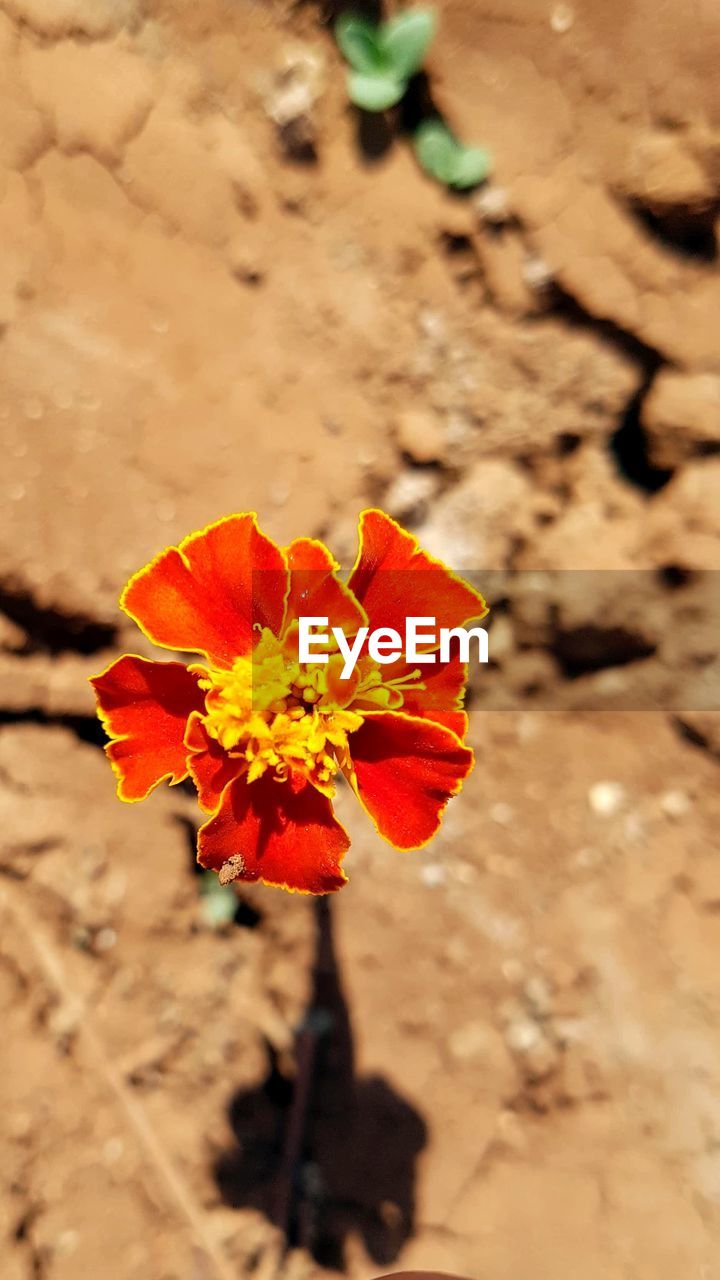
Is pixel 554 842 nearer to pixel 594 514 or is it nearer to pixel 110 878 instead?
pixel 594 514

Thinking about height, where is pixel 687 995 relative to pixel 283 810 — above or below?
below

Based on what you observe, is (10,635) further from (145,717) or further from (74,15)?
(74,15)

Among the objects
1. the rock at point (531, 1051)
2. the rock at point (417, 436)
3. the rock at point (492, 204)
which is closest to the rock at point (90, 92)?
the rock at point (492, 204)

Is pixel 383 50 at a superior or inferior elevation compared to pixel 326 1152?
superior

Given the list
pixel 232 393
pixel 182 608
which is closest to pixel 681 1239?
pixel 182 608

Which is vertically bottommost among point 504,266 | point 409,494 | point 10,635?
point 10,635

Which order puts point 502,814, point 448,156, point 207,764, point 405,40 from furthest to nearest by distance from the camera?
point 502,814 < point 448,156 < point 405,40 < point 207,764

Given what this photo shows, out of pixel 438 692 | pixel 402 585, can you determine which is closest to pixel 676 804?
pixel 438 692
